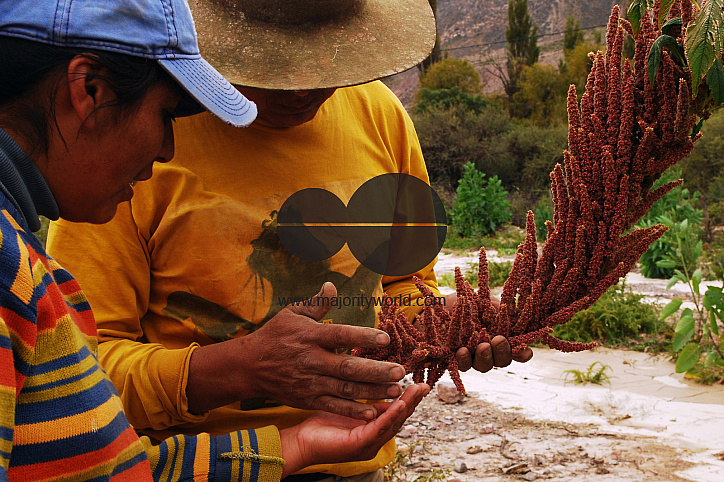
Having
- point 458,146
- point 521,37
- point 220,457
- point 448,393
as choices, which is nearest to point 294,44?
point 220,457

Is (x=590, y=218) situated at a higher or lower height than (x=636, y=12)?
lower

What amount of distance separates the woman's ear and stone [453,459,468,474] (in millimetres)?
3233

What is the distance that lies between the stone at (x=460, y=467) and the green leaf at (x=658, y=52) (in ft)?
9.10

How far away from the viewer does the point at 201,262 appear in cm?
156

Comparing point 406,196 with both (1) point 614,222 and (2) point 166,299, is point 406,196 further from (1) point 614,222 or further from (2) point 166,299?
(2) point 166,299

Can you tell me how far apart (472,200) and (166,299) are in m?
10.9

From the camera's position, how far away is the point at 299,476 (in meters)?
1.63

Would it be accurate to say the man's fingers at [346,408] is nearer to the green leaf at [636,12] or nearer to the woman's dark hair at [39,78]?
the woman's dark hair at [39,78]

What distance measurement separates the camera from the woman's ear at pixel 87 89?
0.88 m

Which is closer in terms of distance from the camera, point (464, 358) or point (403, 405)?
point (403, 405)

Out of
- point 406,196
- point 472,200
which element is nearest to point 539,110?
point 472,200

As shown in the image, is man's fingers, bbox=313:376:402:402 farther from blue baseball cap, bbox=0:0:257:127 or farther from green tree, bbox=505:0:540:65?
green tree, bbox=505:0:540:65

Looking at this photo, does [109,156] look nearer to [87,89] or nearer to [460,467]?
[87,89]

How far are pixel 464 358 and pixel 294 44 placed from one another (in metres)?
0.90
